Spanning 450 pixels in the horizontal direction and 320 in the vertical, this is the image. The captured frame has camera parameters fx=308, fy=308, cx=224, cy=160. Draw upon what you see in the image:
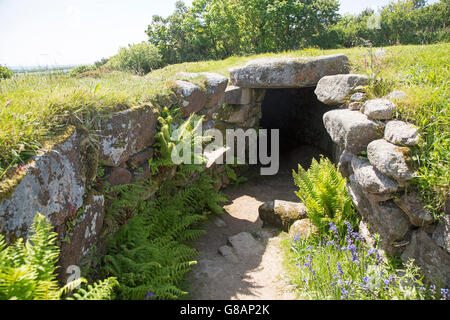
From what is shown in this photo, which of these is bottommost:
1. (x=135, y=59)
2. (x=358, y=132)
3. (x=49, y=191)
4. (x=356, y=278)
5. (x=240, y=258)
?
(x=240, y=258)

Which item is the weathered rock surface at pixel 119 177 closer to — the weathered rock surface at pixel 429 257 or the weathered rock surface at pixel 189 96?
the weathered rock surface at pixel 189 96

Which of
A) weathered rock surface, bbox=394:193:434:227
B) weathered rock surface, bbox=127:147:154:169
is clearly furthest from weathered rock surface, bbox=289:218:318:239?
weathered rock surface, bbox=127:147:154:169

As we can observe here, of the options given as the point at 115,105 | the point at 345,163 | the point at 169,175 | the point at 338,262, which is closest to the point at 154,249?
the point at 169,175

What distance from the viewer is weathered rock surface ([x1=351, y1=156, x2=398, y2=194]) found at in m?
3.51

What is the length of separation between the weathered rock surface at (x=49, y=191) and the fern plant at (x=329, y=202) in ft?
10.6

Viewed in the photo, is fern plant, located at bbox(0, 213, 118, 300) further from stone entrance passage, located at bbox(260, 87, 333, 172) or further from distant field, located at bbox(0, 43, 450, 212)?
stone entrance passage, located at bbox(260, 87, 333, 172)

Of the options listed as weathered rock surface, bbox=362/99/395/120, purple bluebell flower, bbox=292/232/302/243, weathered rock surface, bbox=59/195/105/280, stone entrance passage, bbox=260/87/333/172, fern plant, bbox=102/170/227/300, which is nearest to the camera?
weathered rock surface, bbox=59/195/105/280

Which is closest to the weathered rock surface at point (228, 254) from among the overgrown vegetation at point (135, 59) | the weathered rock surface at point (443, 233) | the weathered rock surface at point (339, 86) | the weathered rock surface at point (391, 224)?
the weathered rock surface at point (391, 224)

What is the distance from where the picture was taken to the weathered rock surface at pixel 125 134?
3.61 metres

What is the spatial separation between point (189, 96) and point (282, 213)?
105 inches

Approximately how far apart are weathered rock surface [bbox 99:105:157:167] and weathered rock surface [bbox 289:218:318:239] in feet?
8.55

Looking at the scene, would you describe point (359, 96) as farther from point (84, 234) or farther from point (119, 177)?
point (84, 234)

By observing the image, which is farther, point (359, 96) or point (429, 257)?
point (359, 96)

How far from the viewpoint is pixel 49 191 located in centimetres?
266
